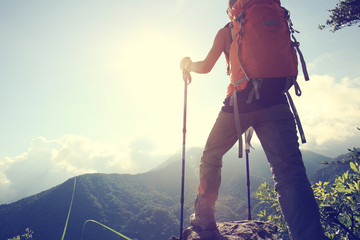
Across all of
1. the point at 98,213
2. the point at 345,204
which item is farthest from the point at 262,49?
the point at 98,213

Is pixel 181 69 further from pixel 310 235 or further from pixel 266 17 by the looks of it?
pixel 310 235

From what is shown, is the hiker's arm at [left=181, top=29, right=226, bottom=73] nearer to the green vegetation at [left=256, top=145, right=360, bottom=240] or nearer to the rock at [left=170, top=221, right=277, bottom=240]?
the green vegetation at [left=256, top=145, right=360, bottom=240]

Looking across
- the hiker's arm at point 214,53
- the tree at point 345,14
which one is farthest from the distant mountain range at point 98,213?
the hiker's arm at point 214,53

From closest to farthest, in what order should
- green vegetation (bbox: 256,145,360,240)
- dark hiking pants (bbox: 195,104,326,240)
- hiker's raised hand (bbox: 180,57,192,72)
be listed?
dark hiking pants (bbox: 195,104,326,240)
green vegetation (bbox: 256,145,360,240)
hiker's raised hand (bbox: 180,57,192,72)

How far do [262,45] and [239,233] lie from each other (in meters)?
2.81

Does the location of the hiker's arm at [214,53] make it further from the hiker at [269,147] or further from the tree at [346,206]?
the tree at [346,206]

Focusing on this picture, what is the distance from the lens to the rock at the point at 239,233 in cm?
312

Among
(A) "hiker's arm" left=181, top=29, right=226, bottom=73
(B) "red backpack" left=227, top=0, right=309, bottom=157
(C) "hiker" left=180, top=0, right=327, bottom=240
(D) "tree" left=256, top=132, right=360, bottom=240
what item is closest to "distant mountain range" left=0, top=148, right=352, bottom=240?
(D) "tree" left=256, top=132, right=360, bottom=240

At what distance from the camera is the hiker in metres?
1.92

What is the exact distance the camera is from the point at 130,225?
158 metres

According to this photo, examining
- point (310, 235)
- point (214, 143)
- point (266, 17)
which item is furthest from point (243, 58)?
point (310, 235)

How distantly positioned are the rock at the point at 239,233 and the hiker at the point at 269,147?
12 cm

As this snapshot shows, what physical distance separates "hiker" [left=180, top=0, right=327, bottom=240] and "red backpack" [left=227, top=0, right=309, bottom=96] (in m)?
0.11

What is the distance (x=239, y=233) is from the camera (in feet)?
10.9
